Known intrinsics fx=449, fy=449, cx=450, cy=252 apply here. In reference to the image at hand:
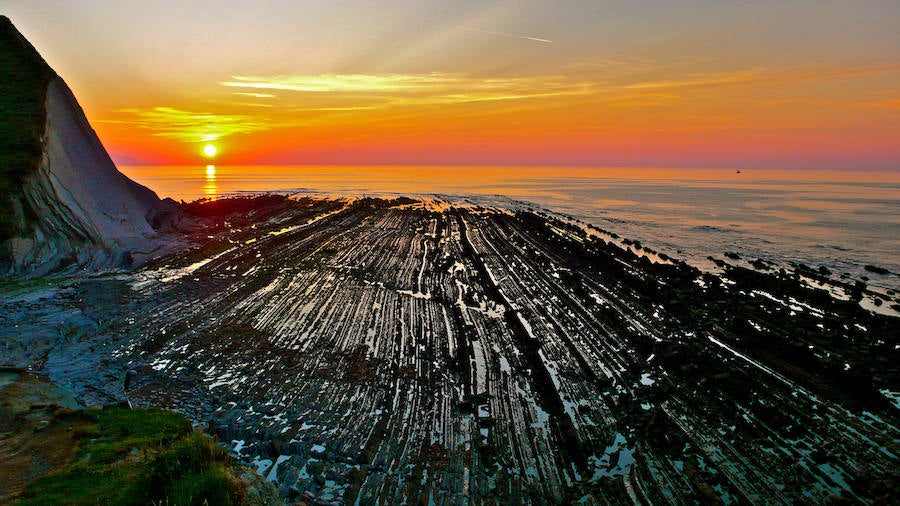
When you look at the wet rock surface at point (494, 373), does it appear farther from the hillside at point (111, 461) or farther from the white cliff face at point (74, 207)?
the white cliff face at point (74, 207)

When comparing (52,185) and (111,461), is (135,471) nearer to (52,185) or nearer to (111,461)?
(111,461)

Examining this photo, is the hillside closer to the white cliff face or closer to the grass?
the grass

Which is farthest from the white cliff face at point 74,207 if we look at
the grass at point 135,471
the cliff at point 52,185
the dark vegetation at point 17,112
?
the grass at point 135,471

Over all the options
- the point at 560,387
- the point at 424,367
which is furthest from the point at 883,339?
the point at 424,367

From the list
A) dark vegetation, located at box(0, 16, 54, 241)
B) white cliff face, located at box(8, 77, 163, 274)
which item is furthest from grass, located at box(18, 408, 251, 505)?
dark vegetation, located at box(0, 16, 54, 241)

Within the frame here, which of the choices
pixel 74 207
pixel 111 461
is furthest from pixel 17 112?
pixel 111 461
